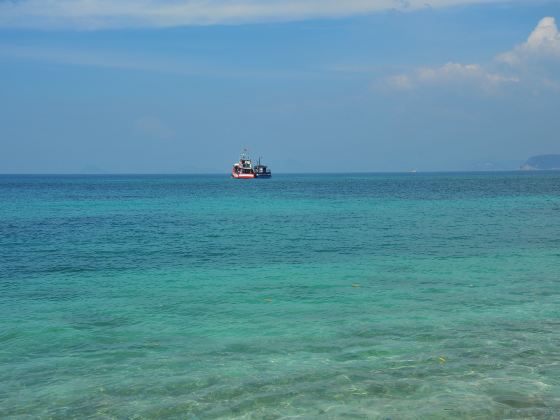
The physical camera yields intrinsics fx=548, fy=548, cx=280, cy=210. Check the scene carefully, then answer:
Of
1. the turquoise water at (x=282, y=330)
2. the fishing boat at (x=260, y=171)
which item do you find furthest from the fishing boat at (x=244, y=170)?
the turquoise water at (x=282, y=330)

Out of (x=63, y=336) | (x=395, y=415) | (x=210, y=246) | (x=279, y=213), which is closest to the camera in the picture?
(x=395, y=415)

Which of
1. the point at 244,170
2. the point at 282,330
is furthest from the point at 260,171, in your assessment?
the point at 282,330

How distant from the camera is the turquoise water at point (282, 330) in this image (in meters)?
11.7

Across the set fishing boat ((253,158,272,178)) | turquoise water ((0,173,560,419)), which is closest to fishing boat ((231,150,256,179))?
fishing boat ((253,158,272,178))

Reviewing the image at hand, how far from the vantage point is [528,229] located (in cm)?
4125

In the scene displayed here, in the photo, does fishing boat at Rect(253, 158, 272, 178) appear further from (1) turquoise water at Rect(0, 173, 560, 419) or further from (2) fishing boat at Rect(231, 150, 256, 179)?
(1) turquoise water at Rect(0, 173, 560, 419)

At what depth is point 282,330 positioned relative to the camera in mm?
16594

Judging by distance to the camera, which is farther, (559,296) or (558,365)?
(559,296)

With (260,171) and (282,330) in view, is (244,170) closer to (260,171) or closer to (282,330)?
(260,171)

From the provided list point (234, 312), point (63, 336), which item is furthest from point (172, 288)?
point (63, 336)

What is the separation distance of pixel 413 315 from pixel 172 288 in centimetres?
1009

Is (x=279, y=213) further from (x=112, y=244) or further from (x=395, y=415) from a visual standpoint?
(x=395, y=415)

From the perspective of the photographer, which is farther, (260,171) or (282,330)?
(260,171)

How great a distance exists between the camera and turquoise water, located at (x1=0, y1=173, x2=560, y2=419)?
11.7 metres
